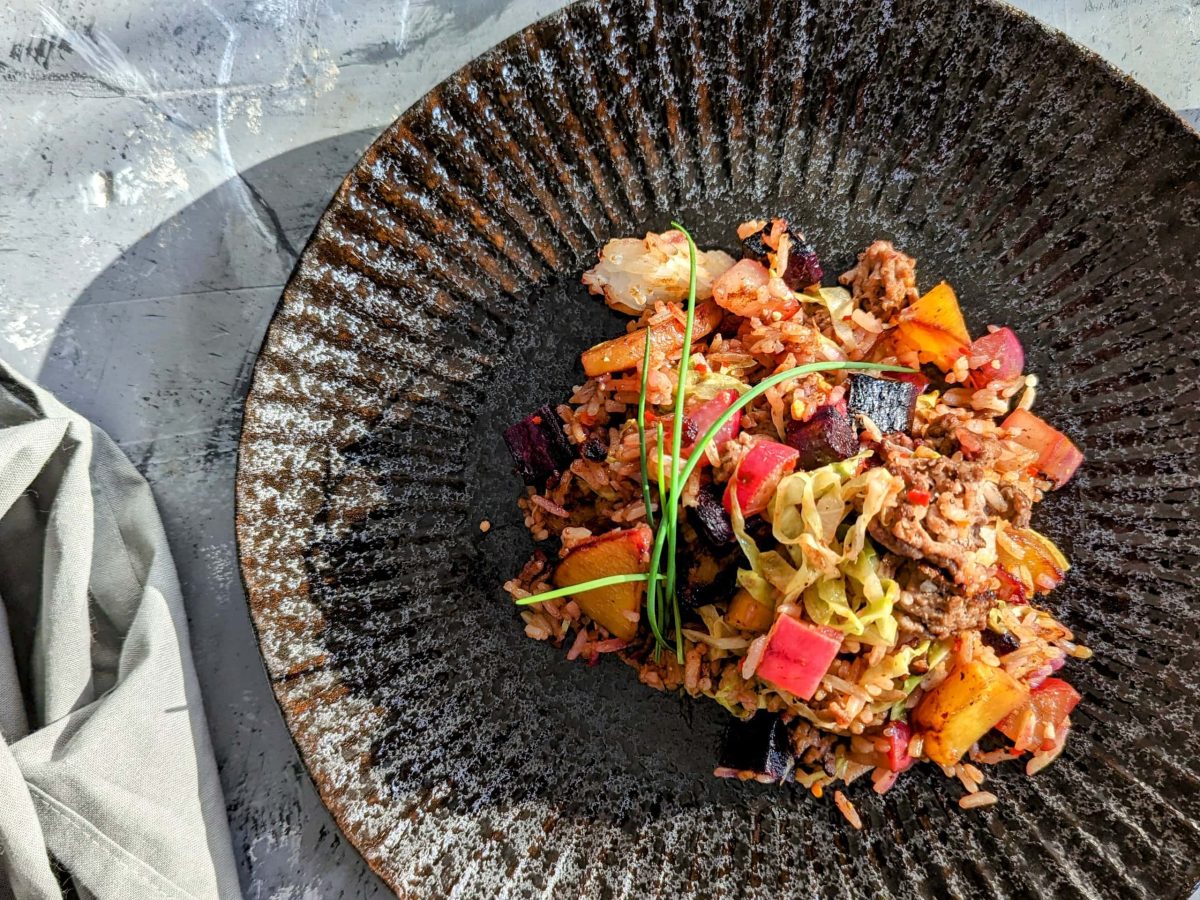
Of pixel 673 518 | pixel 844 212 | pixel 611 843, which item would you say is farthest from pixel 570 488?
pixel 844 212

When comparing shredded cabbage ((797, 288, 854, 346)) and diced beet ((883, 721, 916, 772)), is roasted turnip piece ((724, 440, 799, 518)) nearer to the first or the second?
shredded cabbage ((797, 288, 854, 346))

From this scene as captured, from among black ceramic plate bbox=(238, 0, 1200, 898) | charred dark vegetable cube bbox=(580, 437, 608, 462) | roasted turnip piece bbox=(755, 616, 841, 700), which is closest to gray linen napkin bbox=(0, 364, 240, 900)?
black ceramic plate bbox=(238, 0, 1200, 898)

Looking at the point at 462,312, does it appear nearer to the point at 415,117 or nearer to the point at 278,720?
the point at 415,117

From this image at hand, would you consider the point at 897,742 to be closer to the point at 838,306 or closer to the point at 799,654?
the point at 799,654

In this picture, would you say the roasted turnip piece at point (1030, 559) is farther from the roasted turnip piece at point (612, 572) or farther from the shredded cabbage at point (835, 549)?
the roasted turnip piece at point (612, 572)

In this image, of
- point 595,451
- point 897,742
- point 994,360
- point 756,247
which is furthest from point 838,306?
point 897,742
